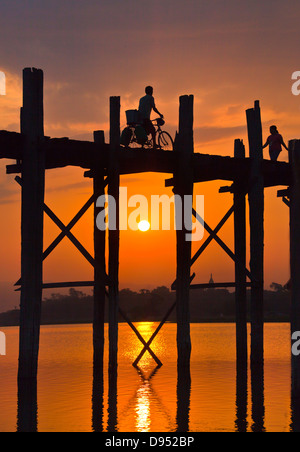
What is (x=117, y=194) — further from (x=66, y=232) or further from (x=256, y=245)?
(x=256, y=245)

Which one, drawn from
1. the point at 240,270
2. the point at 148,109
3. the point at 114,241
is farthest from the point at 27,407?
the point at 240,270

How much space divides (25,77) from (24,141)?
4.24 ft

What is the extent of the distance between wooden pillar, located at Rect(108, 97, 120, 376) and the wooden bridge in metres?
0.02

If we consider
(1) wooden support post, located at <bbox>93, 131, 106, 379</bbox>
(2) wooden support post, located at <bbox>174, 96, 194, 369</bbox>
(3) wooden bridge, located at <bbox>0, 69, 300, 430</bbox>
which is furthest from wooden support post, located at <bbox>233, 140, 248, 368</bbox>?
(1) wooden support post, located at <bbox>93, 131, 106, 379</bbox>

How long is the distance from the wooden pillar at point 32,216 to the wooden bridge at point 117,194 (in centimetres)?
2

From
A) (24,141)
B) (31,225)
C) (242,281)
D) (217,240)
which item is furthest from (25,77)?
(242,281)

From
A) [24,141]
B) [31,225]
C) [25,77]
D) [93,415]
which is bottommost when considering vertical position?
[93,415]

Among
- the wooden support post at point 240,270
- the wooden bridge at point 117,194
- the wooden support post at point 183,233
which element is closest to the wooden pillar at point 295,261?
the wooden bridge at point 117,194

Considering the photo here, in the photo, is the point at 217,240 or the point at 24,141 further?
the point at 217,240

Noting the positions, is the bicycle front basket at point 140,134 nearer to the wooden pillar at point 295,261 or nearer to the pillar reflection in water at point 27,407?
the wooden pillar at point 295,261

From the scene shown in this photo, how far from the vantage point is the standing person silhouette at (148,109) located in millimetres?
20531
